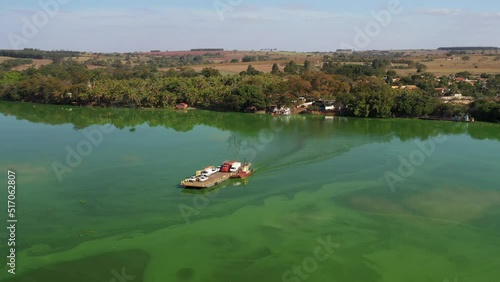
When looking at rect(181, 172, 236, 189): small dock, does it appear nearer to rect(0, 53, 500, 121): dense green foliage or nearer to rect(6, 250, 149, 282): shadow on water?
rect(6, 250, 149, 282): shadow on water

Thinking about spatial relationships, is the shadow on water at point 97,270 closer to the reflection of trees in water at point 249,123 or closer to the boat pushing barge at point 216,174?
the boat pushing barge at point 216,174

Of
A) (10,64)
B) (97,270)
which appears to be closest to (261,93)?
(97,270)

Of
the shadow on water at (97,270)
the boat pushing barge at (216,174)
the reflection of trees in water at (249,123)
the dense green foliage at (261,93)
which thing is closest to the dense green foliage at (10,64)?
the dense green foliage at (261,93)

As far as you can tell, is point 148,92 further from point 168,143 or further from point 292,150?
point 292,150

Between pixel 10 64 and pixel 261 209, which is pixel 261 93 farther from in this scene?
pixel 10 64

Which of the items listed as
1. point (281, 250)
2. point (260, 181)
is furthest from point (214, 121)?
point (281, 250)
